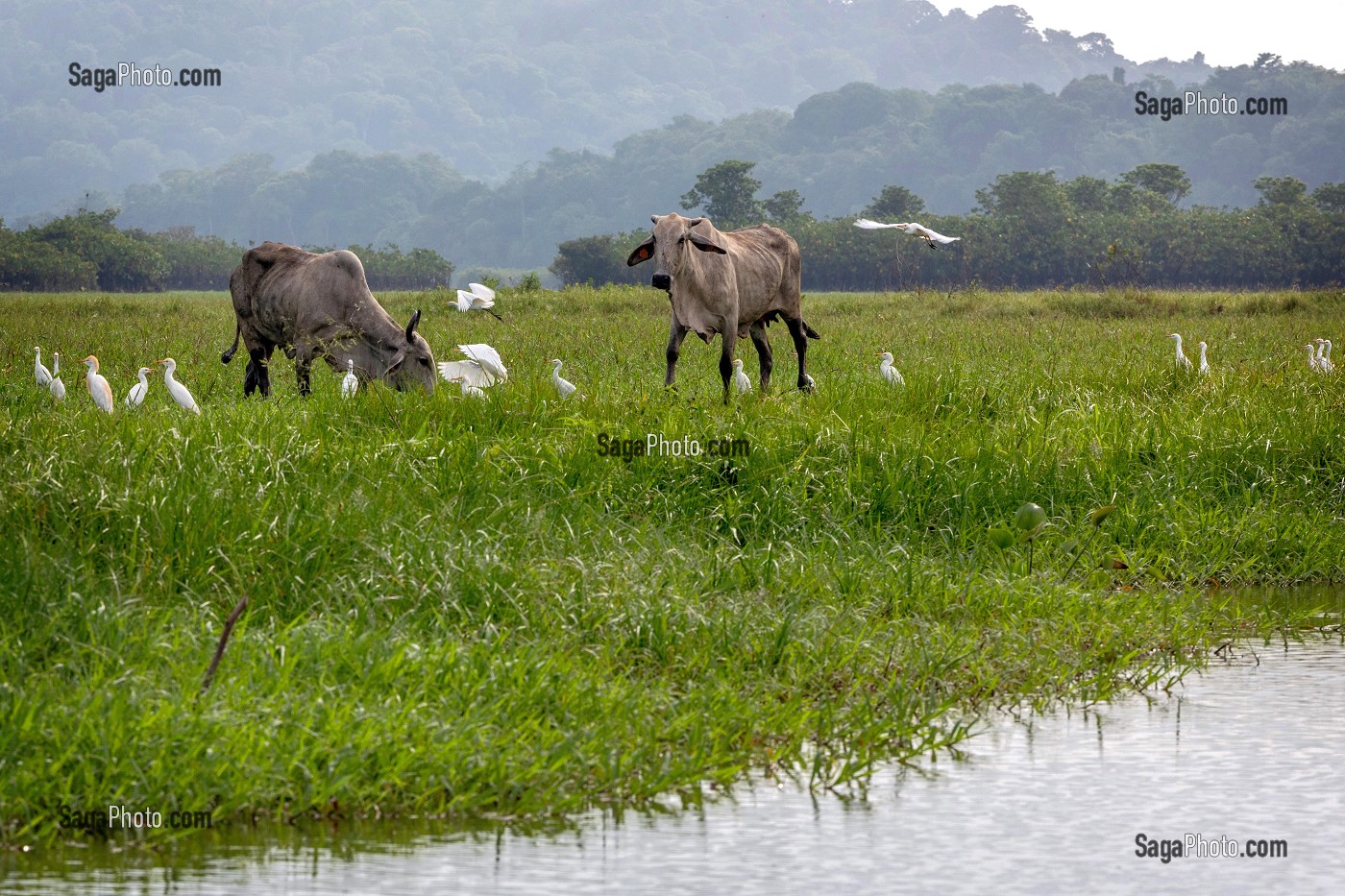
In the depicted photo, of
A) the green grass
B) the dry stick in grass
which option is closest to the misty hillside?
the green grass

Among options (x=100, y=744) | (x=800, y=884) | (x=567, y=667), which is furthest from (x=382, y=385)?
(x=800, y=884)

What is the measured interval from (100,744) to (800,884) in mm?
2207

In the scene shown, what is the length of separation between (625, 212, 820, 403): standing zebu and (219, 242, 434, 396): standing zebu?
2.03 meters

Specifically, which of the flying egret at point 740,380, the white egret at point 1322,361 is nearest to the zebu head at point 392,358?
the flying egret at point 740,380

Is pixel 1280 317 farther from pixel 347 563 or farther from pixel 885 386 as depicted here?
pixel 347 563

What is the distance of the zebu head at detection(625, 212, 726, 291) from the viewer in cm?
1235

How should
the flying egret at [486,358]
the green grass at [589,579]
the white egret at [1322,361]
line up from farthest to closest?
the white egret at [1322,361], the flying egret at [486,358], the green grass at [589,579]

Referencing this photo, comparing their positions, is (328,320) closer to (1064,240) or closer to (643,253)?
(643,253)

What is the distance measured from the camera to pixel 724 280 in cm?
1318

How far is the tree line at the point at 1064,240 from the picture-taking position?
221 feet

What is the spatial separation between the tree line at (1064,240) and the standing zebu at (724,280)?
5211 centimetres

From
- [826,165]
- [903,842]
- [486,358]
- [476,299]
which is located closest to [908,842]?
[903,842]

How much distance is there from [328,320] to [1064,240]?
6352 cm

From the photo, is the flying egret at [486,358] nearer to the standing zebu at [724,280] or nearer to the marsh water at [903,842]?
the standing zebu at [724,280]
